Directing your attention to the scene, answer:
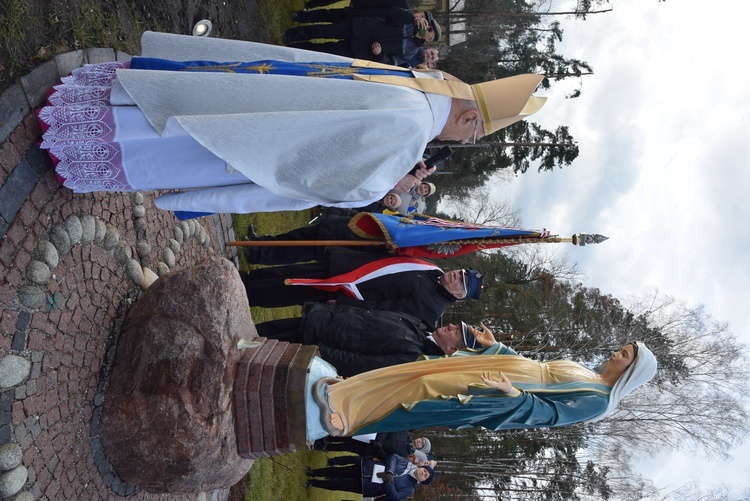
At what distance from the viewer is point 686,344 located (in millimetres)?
15320

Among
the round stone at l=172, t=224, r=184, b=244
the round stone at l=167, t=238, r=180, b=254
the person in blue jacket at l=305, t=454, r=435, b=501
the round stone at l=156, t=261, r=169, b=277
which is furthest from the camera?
the person in blue jacket at l=305, t=454, r=435, b=501

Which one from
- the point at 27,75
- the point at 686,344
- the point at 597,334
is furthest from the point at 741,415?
the point at 27,75

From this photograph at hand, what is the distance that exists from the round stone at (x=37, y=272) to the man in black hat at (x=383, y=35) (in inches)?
238

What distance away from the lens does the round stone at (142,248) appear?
4699 millimetres

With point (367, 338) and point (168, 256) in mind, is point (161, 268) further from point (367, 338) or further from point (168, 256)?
point (367, 338)

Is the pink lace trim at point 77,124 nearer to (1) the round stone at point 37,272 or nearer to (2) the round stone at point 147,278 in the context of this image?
(1) the round stone at point 37,272

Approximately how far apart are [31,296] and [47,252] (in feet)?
1.02

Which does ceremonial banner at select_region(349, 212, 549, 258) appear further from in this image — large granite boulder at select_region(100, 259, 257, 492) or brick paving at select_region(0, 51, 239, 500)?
brick paving at select_region(0, 51, 239, 500)

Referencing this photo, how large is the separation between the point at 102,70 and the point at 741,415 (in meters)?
17.6

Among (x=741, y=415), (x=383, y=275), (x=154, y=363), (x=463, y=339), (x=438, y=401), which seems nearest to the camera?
(x=154, y=363)

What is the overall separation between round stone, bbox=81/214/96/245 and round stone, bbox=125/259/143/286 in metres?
0.50

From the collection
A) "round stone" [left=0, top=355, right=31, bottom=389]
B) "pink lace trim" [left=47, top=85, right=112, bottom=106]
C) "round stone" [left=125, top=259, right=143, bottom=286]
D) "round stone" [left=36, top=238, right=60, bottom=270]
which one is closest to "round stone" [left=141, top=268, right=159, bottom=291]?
"round stone" [left=125, top=259, right=143, bottom=286]

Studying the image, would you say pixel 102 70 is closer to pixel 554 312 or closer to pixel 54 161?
pixel 54 161

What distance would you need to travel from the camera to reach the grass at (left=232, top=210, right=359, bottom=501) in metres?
7.90
